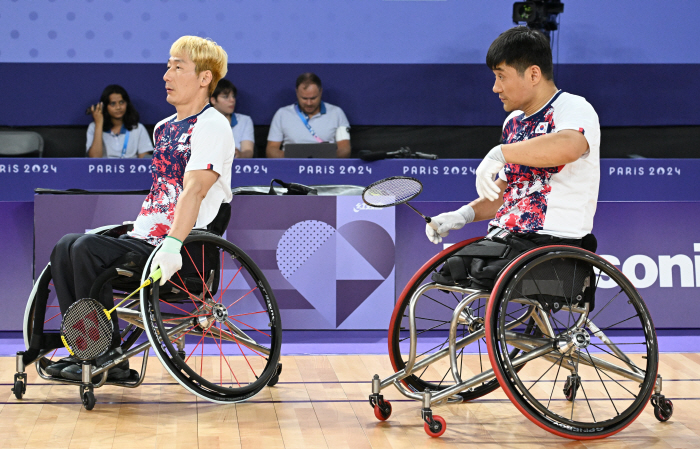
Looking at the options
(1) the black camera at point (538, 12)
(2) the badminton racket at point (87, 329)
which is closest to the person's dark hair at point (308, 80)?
(1) the black camera at point (538, 12)

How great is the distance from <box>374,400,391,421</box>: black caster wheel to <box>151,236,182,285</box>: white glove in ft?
2.57

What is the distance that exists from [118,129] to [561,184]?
4968mm

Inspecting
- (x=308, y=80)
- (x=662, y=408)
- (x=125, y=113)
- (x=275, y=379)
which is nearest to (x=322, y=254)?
(x=275, y=379)

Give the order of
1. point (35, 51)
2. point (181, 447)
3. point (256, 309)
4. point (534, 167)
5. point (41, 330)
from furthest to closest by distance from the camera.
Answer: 1. point (35, 51)
2. point (256, 309)
3. point (41, 330)
4. point (534, 167)
5. point (181, 447)

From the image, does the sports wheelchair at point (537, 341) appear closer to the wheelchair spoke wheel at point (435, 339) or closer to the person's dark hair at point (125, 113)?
the wheelchair spoke wheel at point (435, 339)

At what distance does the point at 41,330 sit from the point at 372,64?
5171mm

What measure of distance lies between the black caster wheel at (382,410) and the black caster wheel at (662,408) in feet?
2.83

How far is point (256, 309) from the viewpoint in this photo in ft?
13.1

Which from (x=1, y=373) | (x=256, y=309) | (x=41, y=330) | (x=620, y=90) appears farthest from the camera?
(x=620, y=90)

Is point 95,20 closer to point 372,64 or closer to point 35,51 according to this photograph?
point 35,51

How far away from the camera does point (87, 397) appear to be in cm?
263

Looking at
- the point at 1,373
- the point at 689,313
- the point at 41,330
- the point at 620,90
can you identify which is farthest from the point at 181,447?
the point at 620,90

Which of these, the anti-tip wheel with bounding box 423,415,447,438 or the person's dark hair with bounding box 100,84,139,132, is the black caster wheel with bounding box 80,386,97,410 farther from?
the person's dark hair with bounding box 100,84,139,132

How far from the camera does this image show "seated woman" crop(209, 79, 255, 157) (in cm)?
650
